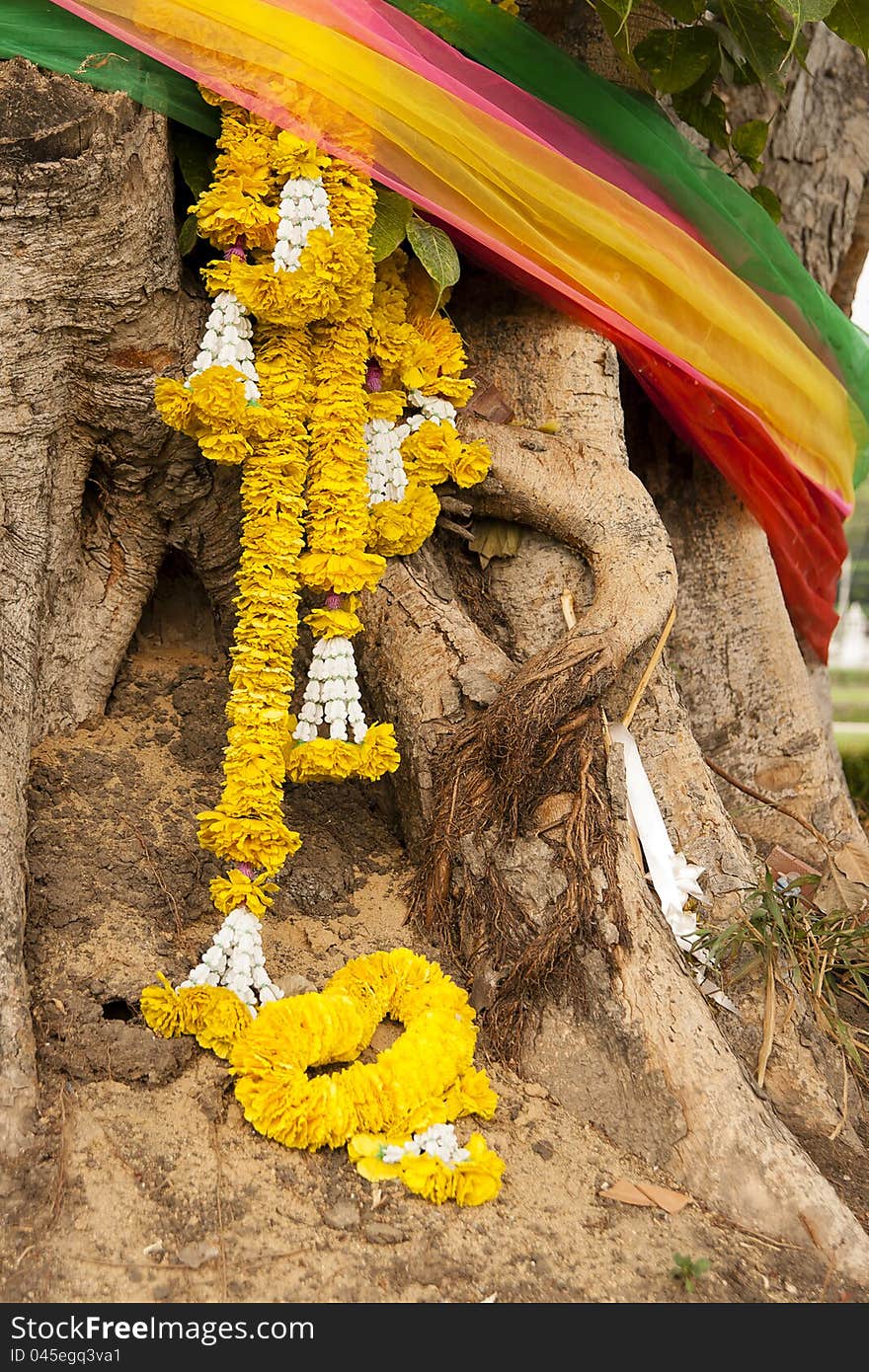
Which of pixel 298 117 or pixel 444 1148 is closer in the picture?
pixel 444 1148

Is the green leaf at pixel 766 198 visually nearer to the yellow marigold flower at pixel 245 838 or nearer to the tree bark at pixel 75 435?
the tree bark at pixel 75 435

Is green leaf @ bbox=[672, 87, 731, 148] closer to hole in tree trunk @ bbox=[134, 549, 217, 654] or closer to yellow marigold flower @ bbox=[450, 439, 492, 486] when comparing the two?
yellow marigold flower @ bbox=[450, 439, 492, 486]

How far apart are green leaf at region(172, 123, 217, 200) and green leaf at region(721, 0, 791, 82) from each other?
1.59 meters

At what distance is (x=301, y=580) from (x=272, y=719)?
1.21 feet

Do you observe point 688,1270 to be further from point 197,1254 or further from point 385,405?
point 385,405

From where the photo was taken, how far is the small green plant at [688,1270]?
2350mm

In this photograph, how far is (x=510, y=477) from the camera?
3.57 meters

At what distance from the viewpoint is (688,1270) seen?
2.35 metres

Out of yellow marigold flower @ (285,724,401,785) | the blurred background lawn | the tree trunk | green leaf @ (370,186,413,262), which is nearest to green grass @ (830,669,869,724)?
the blurred background lawn

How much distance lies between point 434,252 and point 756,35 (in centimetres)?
127

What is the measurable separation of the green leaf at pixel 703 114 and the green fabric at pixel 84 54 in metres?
1.81

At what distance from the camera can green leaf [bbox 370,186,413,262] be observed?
315cm

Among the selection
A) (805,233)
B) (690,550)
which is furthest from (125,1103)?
(805,233)

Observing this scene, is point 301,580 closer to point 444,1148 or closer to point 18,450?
point 18,450
